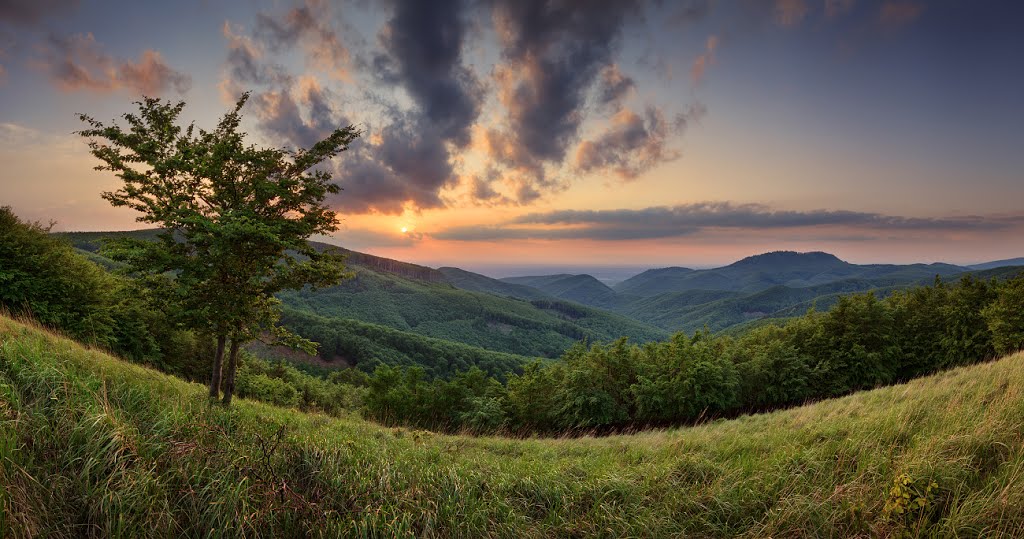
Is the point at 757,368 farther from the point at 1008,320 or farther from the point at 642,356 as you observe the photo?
the point at 1008,320

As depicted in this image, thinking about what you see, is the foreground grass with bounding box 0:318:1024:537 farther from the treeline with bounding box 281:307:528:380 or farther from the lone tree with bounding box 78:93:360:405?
the treeline with bounding box 281:307:528:380

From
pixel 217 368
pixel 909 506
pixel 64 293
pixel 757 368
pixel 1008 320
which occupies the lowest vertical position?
pixel 757 368

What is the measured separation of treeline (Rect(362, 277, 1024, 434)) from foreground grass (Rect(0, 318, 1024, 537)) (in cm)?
1928

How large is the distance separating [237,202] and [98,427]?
24.5 feet

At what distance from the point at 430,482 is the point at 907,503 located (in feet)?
20.1

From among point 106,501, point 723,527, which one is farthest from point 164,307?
point 723,527

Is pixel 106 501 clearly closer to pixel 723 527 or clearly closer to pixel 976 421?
pixel 723 527

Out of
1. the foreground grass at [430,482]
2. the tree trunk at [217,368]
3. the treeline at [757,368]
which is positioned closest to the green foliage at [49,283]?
the tree trunk at [217,368]

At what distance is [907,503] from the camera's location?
172 inches

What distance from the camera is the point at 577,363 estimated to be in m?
33.0

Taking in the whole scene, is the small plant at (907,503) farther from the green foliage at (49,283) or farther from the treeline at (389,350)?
the treeline at (389,350)

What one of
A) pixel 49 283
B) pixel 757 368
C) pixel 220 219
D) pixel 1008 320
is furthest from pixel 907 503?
pixel 1008 320

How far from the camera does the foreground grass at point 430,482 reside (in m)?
4.18

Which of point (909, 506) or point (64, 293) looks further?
point (64, 293)
